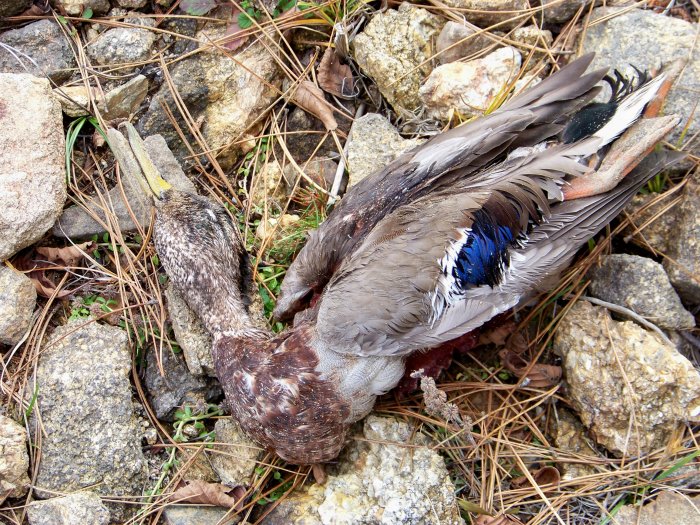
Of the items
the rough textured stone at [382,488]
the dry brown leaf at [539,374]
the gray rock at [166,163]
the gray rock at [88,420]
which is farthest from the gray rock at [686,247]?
the gray rock at [88,420]

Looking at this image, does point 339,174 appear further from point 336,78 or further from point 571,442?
point 571,442

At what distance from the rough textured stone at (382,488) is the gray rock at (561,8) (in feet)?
7.66

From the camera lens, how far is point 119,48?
147 inches

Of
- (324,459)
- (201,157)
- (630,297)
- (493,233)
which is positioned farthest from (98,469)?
(630,297)

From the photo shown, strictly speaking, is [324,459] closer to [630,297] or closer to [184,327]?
Answer: [184,327]

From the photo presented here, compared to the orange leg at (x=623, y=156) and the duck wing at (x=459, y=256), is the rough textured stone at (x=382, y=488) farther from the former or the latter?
the orange leg at (x=623, y=156)

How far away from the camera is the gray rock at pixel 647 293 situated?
3.20 m

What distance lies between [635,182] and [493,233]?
2.22 ft

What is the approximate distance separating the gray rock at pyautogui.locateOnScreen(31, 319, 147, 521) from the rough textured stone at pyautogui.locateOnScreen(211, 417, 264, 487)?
351 mm

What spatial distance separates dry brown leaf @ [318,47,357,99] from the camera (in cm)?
378

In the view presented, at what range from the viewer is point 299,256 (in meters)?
3.28

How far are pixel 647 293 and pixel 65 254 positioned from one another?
9.48ft

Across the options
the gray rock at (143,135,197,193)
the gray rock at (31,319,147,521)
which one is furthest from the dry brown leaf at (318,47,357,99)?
the gray rock at (31,319,147,521)

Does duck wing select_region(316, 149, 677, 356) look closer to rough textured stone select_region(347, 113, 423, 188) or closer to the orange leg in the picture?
the orange leg
